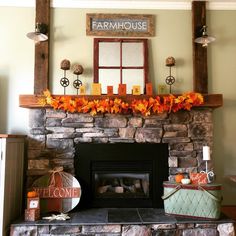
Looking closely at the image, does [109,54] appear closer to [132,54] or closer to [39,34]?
[132,54]

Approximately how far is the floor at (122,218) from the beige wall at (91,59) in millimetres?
808

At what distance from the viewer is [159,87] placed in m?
3.03

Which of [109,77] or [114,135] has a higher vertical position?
[109,77]

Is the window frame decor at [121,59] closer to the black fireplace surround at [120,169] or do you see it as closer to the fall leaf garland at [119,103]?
the fall leaf garland at [119,103]

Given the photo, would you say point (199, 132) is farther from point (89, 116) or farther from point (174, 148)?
point (89, 116)

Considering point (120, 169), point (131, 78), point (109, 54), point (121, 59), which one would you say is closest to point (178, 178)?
point (120, 169)

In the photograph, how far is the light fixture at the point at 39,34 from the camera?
2832 millimetres

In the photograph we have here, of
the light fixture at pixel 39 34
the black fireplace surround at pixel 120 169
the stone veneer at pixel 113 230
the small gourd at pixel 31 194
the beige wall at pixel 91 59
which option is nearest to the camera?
the stone veneer at pixel 113 230

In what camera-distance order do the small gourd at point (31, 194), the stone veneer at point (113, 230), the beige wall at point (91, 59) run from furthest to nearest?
1. the beige wall at point (91, 59)
2. the small gourd at point (31, 194)
3. the stone veneer at point (113, 230)

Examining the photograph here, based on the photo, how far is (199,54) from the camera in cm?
308

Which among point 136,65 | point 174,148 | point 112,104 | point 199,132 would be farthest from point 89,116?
point 199,132

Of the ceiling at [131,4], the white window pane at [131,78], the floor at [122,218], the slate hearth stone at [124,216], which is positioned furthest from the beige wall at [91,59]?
the slate hearth stone at [124,216]

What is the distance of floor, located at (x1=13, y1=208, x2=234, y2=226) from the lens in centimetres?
246

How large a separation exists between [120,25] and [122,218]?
2106mm
